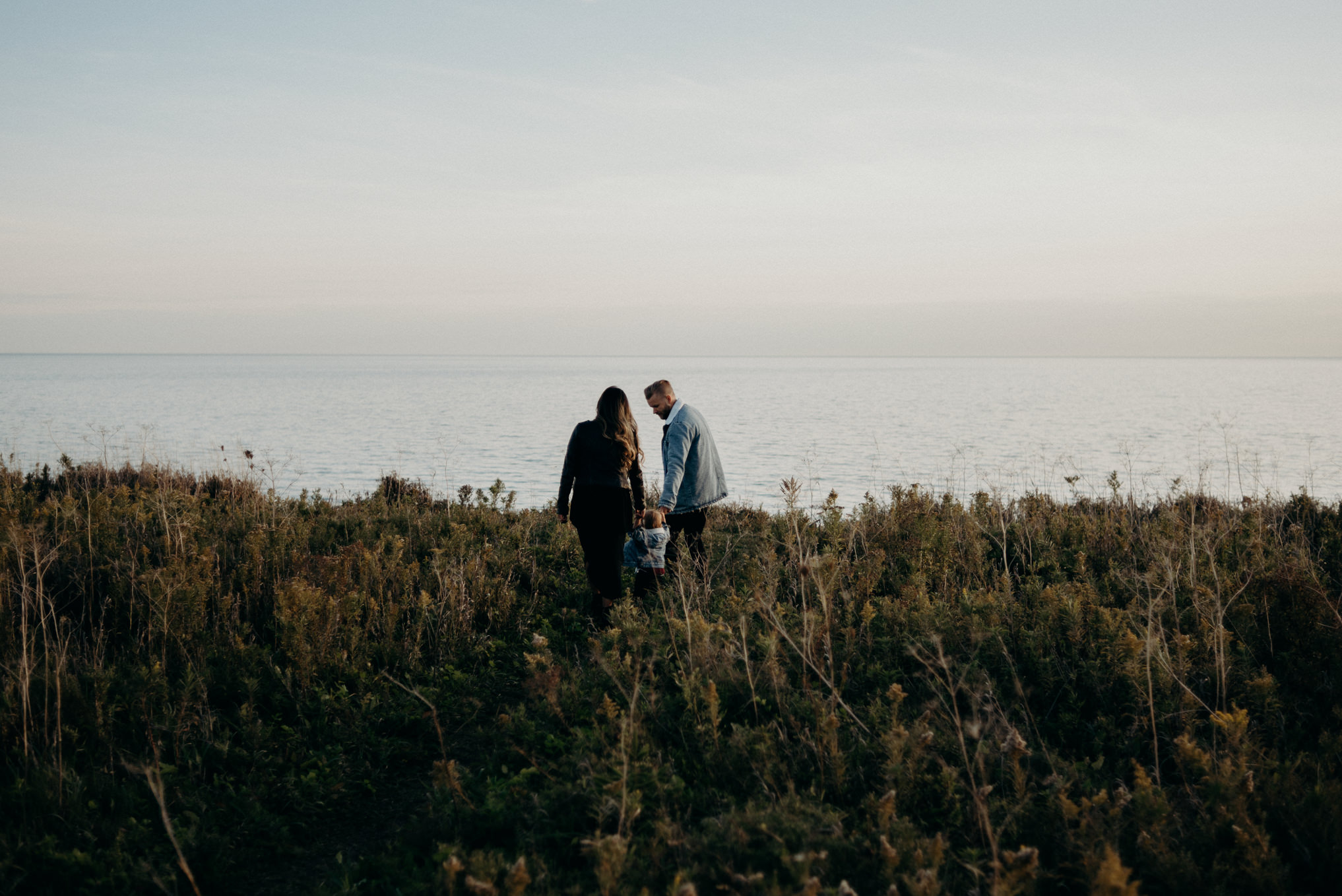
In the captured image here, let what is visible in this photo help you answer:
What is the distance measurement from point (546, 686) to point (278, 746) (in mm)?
1589

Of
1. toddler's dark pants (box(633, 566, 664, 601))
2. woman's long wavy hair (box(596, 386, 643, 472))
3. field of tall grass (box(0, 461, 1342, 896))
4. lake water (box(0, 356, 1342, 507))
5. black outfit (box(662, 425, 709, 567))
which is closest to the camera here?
field of tall grass (box(0, 461, 1342, 896))

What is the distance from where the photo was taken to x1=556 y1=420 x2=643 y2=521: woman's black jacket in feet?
22.1

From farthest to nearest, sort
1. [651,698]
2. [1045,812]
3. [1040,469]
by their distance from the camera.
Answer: [1040,469]
[651,698]
[1045,812]

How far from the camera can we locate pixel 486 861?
3092mm

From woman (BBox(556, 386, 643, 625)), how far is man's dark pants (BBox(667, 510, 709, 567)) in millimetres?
450

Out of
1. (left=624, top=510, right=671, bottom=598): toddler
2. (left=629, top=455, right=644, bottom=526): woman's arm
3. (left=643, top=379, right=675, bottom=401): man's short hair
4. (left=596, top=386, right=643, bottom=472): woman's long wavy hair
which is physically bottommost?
(left=624, top=510, right=671, bottom=598): toddler

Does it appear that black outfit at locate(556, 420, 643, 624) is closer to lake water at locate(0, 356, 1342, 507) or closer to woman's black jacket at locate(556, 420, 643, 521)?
woman's black jacket at locate(556, 420, 643, 521)

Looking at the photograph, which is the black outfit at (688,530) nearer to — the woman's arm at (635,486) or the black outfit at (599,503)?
the woman's arm at (635,486)

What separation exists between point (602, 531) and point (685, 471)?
0.92 meters

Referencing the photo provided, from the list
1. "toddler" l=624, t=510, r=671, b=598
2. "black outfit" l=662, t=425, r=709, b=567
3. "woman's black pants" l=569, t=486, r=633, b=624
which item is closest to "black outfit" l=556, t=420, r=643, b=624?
"woman's black pants" l=569, t=486, r=633, b=624

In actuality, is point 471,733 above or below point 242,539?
below

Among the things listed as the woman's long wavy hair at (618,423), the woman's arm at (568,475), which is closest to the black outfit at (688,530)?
the woman's long wavy hair at (618,423)

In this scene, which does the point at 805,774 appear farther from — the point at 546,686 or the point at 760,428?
the point at 760,428

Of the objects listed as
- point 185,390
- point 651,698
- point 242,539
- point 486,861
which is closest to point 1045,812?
point 651,698
